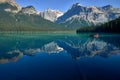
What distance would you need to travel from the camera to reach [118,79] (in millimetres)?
22953

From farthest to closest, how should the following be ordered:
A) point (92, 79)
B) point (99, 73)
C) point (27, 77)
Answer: point (99, 73) → point (27, 77) → point (92, 79)

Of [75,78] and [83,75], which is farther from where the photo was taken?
[83,75]

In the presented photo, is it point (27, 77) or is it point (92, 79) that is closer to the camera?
point (92, 79)

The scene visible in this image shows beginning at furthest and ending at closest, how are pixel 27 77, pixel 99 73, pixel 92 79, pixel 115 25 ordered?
pixel 115 25, pixel 99 73, pixel 27 77, pixel 92 79

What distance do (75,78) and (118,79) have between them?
17.2ft

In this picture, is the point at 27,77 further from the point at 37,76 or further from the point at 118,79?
the point at 118,79

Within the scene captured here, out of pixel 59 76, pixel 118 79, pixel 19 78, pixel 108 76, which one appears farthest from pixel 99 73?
pixel 19 78

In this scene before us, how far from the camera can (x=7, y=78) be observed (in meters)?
24.3

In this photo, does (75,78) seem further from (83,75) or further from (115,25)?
(115,25)

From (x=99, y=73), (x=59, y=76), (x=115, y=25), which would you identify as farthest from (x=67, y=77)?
(x=115, y=25)

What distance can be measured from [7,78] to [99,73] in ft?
40.8

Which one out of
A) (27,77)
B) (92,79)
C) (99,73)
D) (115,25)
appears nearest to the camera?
(92,79)

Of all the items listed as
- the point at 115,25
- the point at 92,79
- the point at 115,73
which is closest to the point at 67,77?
the point at 92,79

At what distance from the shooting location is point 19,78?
24.0 meters
